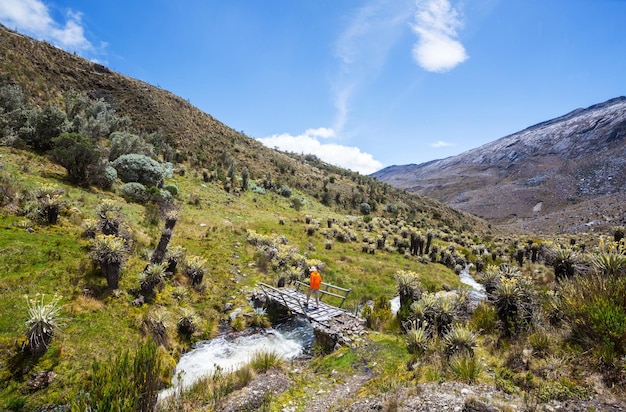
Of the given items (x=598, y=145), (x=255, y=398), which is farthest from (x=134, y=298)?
(x=598, y=145)

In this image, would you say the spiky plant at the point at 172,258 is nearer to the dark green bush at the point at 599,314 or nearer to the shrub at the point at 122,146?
the dark green bush at the point at 599,314

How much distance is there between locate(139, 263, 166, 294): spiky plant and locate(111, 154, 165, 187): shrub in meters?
16.1

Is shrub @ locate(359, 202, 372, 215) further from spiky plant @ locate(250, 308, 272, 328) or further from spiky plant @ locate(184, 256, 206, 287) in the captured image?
spiky plant @ locate(184, 256, 206, 287)

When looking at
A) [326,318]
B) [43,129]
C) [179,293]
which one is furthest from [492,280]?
[43,129]

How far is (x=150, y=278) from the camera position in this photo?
1144 cm

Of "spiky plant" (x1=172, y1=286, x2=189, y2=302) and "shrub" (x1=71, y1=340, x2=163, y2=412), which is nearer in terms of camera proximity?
"shrub" (x1=71, y1=340, x2=163, y2=412)

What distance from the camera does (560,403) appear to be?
5305 millimetres

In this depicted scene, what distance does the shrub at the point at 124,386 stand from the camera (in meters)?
5.25

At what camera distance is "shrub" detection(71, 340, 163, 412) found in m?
5.25

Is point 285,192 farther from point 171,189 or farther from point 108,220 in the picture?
point 108,220

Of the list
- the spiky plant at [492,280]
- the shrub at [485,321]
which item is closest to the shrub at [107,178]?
the shrub at [485,321]

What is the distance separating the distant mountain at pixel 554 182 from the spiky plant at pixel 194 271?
7674cm

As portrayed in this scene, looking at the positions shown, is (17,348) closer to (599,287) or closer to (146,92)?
(599,287)

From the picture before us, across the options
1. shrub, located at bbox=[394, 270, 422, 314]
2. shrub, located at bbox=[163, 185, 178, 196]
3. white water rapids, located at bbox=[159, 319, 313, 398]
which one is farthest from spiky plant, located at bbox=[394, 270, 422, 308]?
shrub, located at bbox=[163, 185, 178, 196]
